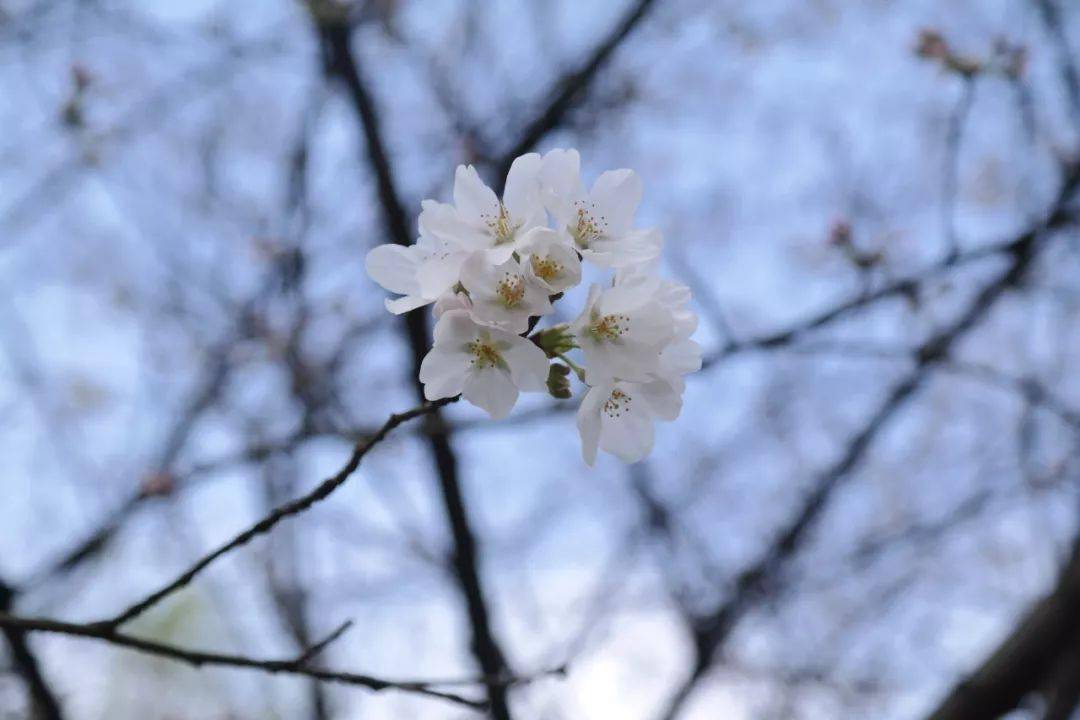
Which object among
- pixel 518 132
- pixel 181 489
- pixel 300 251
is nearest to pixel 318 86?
pixel 300 251

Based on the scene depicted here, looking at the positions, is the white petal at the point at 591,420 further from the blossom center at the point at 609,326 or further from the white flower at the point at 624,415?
the blossom center at the point at 609,326

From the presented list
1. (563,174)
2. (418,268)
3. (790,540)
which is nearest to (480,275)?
(418,268)

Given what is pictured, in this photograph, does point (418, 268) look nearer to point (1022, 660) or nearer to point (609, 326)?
point (609, 326)

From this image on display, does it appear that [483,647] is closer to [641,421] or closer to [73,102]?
[641,421]

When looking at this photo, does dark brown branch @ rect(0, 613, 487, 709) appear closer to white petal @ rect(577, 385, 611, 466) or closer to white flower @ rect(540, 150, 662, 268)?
white petal @ rect(577, 385, 611, 466)

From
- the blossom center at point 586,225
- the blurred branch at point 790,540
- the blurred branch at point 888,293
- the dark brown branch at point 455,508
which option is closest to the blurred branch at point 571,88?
the dark brown branch at point 455,508

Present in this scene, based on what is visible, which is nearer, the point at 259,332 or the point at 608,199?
the point at 608,199
